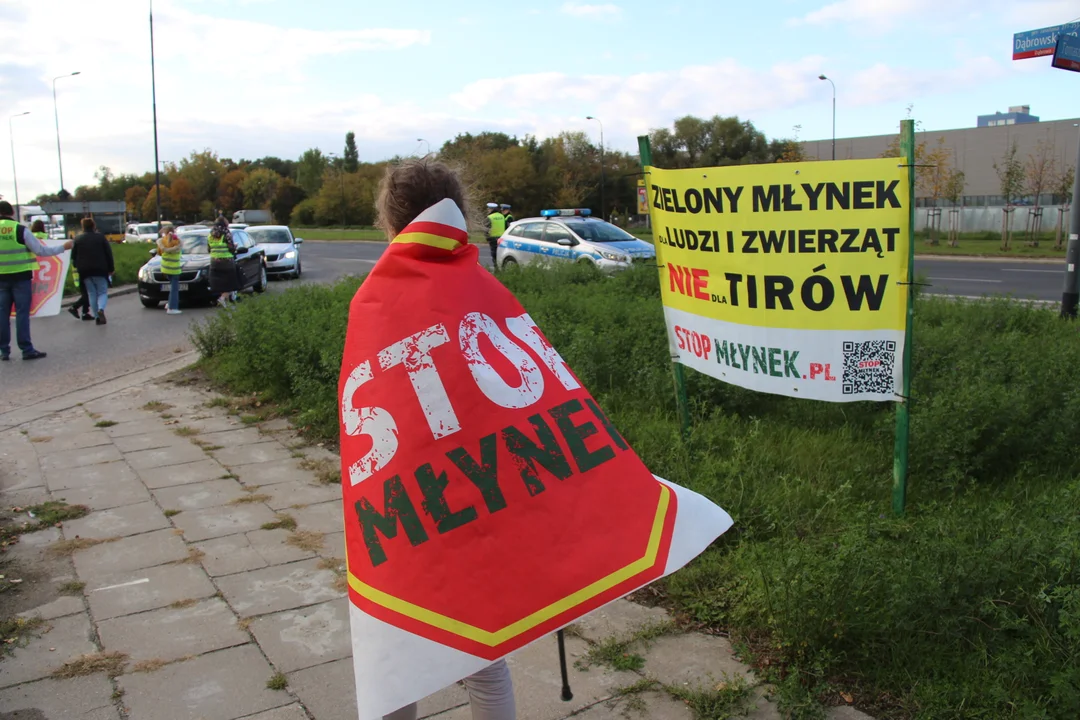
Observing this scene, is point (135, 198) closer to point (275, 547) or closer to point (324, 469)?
point (324, 469)

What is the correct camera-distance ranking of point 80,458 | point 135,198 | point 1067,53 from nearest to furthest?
point 80,458
point 1067,53
point 135,198

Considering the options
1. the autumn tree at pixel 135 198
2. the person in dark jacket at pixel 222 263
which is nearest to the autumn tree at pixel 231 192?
the autumn tree at pixel 135 198

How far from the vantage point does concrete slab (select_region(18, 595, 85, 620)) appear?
3896 mm

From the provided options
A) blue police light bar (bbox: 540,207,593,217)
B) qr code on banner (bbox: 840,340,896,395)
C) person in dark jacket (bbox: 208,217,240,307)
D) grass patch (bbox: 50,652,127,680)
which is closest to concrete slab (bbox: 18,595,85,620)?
grass patch (bbox: 50,652,127,680)

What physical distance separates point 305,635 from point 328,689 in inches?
18.4

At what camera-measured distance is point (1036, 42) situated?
11.5 meters

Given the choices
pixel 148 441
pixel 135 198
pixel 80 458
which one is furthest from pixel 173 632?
pixel 135 198

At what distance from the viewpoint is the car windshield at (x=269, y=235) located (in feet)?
81.0

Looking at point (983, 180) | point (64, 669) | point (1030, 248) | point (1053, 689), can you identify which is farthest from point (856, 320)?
point (983, 180)

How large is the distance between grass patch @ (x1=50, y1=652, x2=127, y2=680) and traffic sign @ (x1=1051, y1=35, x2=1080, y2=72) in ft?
37.8

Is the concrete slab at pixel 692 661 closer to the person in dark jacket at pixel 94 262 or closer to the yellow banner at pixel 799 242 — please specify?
the yellow banner at pixel 799 242

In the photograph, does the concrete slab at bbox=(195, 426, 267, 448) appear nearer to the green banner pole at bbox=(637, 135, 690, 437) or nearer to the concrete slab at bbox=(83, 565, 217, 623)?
the concrete slab at bbox=(83, 565, 217, 623)

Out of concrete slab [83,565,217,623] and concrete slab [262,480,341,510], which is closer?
concrete slab [83,565,217,623]

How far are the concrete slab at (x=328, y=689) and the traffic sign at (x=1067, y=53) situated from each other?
1095 cm
